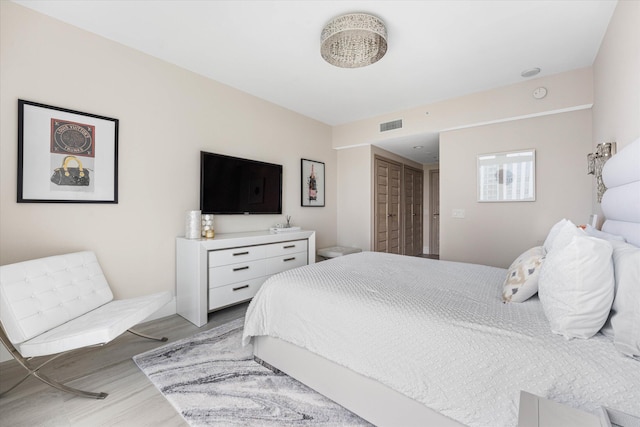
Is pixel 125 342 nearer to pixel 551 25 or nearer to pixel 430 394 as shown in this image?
pixel 430 394

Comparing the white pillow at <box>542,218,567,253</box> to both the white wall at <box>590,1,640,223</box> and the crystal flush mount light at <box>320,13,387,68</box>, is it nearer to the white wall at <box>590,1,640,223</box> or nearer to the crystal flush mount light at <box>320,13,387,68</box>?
the white wall at <box>590,1,640,223</box>

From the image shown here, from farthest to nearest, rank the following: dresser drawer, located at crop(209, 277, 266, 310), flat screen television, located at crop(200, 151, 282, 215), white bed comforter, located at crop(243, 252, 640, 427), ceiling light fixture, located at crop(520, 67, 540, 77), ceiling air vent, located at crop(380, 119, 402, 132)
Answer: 1. ceiling air vent, located at crop(380, 119, 402, 132)
2. flat screen television, located at crop(200, 151, 282, 215)
3. ceiling light fixture, located at crop(520, 67, 540, 77)
4. dresser drawer, located at crop(209, 277, 266, 310)
5. white bed comforter, located at crop(243, 252, 640, 427)

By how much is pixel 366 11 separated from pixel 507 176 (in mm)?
2664

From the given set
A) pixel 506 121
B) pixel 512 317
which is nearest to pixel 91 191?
pixel 512 317

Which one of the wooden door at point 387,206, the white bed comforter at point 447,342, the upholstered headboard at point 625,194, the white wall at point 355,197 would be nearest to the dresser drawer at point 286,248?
the white bed comforter at point 447,342

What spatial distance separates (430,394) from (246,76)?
3.39m

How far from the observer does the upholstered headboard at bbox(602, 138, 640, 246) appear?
1425 mm

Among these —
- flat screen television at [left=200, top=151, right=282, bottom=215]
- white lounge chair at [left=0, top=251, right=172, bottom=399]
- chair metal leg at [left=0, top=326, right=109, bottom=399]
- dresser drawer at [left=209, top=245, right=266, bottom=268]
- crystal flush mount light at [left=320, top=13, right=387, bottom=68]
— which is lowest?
chair metal leg at [left=0, top=326, right=109, bottom=399]

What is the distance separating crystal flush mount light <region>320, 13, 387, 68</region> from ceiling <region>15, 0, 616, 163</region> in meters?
0.08

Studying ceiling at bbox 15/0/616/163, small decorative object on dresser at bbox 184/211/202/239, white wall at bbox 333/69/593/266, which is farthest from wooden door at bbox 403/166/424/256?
small decorative object on dresser at bbox 184/211/202/239

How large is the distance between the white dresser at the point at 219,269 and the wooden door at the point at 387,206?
88.9 inches

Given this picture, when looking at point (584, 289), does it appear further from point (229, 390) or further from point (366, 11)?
point (366, 11)

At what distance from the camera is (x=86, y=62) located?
2369 millimetres

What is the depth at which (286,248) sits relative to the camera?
346 centimetres
